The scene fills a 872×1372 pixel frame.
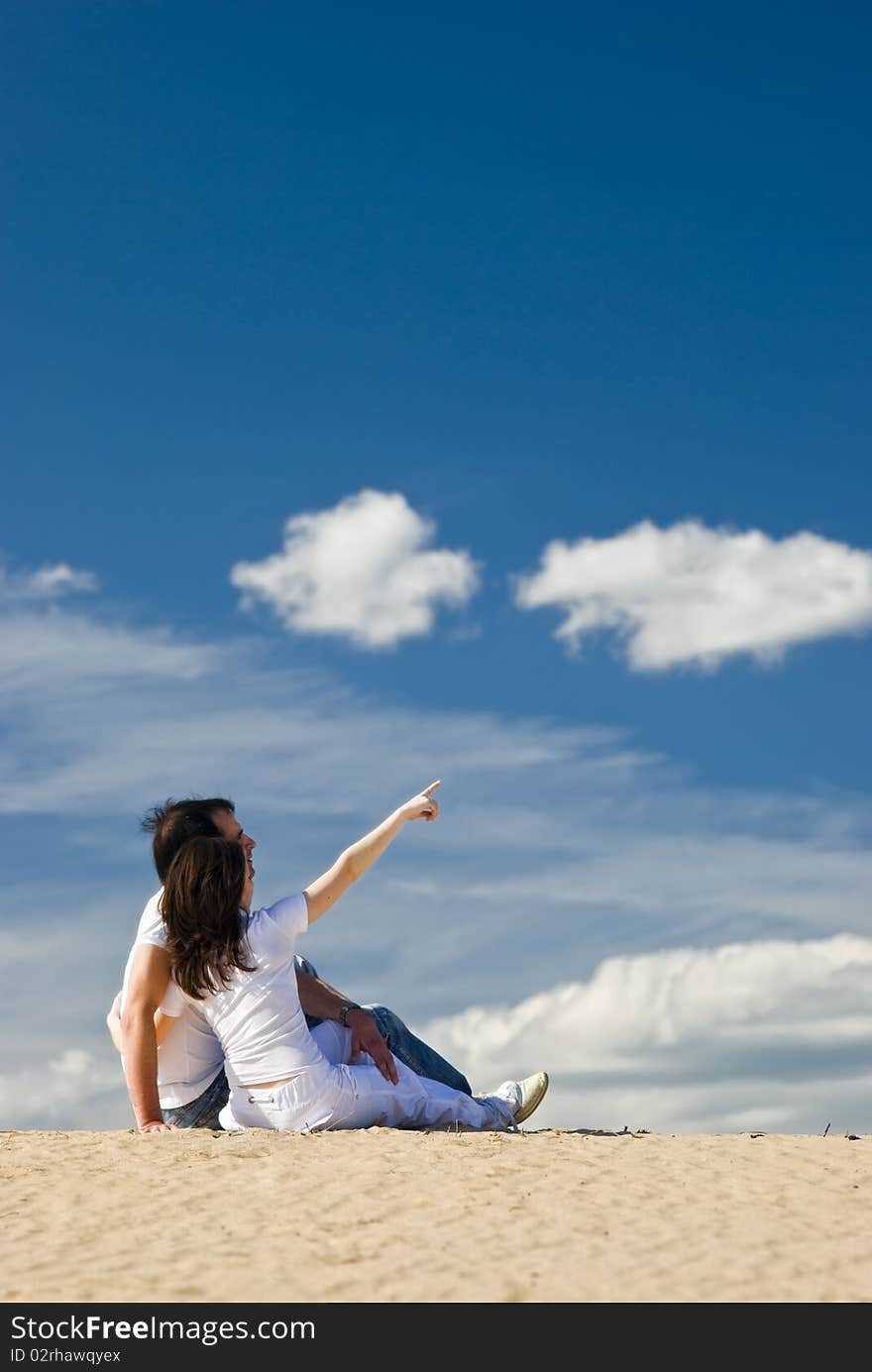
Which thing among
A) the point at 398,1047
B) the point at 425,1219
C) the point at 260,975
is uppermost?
the point at 260,975

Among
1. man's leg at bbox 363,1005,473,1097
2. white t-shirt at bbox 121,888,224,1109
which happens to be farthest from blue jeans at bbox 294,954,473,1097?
white t-shirt at bbox 121,888,224,1109

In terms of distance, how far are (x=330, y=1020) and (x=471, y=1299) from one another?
351 cm

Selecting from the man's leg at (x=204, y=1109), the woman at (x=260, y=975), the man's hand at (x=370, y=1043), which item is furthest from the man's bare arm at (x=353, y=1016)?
the man's leg at (x=204, y=1109)

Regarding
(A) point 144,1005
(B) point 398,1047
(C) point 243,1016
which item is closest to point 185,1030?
(A) point 144,1005

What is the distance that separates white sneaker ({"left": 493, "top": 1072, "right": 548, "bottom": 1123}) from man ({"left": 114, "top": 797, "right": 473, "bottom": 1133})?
424mm

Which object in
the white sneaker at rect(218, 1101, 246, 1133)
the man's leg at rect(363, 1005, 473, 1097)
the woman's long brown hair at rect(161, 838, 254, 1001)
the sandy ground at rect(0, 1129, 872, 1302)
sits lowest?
the sandy ground at rect(0, 1129, 872, 1302)

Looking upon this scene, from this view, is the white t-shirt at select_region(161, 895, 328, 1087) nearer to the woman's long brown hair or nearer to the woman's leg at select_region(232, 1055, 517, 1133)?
the woman's long brown hair

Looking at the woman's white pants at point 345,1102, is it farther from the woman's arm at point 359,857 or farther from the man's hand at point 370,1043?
the woman's arm at point 359,857

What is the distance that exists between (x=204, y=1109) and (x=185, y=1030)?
2.46 feet

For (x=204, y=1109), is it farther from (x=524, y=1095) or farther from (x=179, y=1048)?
(x=524, y=1095)

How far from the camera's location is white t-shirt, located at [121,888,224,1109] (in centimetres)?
920

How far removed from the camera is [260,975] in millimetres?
8930
